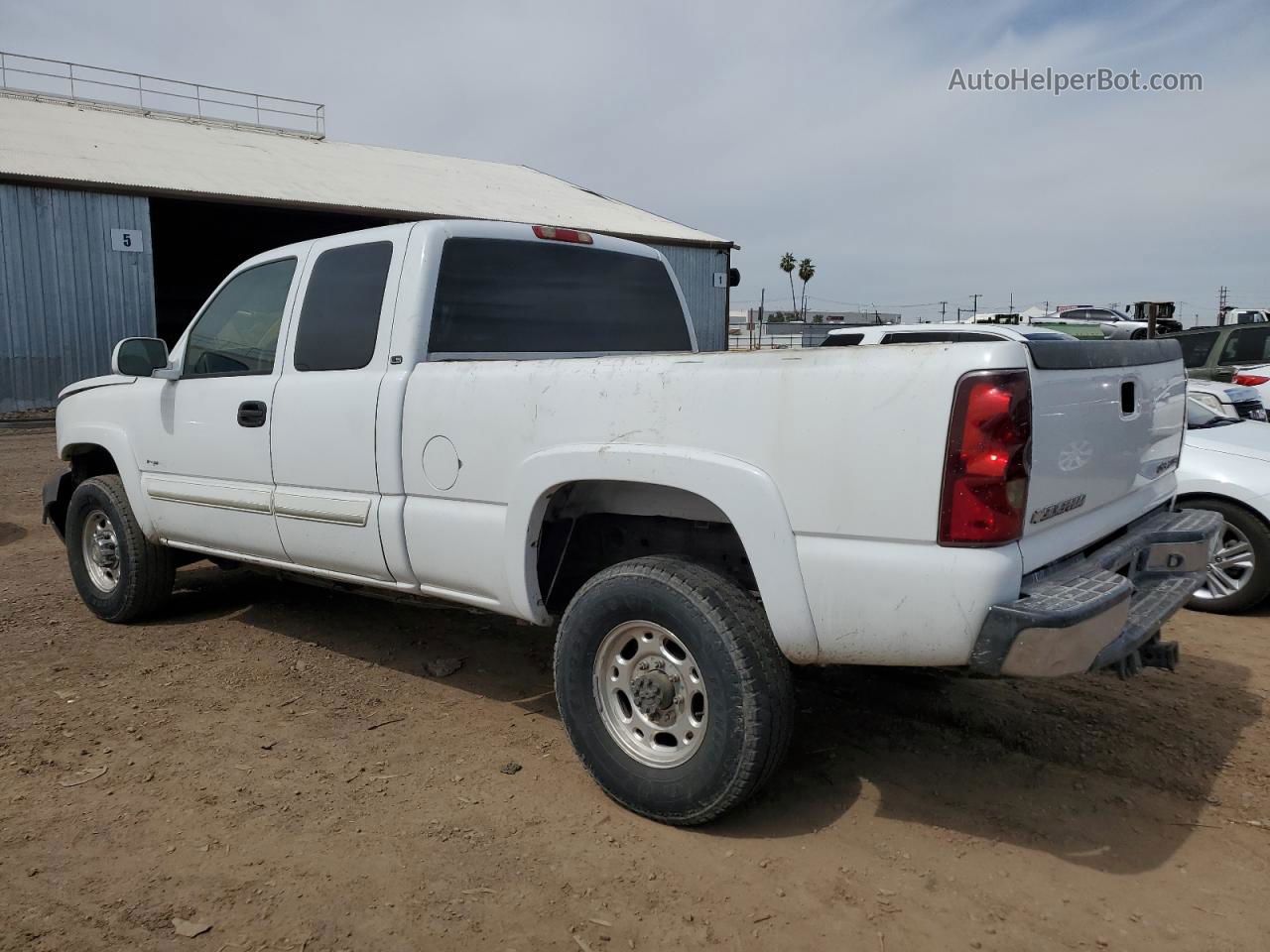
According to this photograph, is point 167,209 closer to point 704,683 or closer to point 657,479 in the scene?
point 657,479

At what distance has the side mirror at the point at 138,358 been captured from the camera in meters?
5.00

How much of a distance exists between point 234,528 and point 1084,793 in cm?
380

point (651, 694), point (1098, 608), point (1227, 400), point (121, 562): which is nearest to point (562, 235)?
point (651, 694)

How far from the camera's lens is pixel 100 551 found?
5.57 meters

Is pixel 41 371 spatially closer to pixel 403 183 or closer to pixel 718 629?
pixel 403 183

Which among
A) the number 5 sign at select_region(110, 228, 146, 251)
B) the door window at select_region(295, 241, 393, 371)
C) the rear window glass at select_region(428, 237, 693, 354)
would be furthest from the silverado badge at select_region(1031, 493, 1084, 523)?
the number 5 sign at select_region(110, 228, 146, 251)

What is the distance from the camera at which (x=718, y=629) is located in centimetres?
289

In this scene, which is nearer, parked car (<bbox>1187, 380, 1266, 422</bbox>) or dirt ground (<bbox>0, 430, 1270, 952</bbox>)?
dirt ground (<bbox>0, 430, 1270, 952</bbox>)

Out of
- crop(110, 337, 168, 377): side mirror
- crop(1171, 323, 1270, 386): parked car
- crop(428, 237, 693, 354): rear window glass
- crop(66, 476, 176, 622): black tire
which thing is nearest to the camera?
crop(428, 237, 693, 354): rear window glass

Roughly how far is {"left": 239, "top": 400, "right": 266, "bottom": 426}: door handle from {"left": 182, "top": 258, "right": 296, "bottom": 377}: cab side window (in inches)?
6.5

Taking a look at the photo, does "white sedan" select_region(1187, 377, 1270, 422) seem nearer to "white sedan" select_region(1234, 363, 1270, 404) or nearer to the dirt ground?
the dirt ground

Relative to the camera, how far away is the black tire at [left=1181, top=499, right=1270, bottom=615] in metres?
5.48

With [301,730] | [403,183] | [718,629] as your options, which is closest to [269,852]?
[301,730]

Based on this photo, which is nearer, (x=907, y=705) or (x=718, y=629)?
(x=718, y=629)
